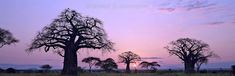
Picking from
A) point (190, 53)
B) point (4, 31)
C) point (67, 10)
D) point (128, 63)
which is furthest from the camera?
point (128, 63)

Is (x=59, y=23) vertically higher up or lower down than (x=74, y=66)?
higher up

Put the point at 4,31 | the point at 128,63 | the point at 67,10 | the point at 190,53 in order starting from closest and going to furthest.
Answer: the point at 67,10
the point at 4,31
the point at 190,53
the point at 128,63

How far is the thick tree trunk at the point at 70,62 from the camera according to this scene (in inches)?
1845

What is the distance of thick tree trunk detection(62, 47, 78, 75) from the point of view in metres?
46.9

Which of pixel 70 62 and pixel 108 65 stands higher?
pixel 70 62

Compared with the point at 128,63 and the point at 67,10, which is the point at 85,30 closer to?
the point at 67,10

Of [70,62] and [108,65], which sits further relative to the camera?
[108,65]

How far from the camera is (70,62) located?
47.2m

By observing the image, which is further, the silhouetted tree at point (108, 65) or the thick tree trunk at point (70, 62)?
the silhouetted tree at point (108, 65)

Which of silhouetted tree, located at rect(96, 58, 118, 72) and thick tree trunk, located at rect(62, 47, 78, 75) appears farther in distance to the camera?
silhouetted tree, located at rect(96, 58, 118, 72)

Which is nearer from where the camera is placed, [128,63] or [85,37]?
[85,37]

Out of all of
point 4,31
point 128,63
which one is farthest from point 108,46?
point 128,63

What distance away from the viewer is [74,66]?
47.6 meters

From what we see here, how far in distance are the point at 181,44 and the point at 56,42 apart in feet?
128
